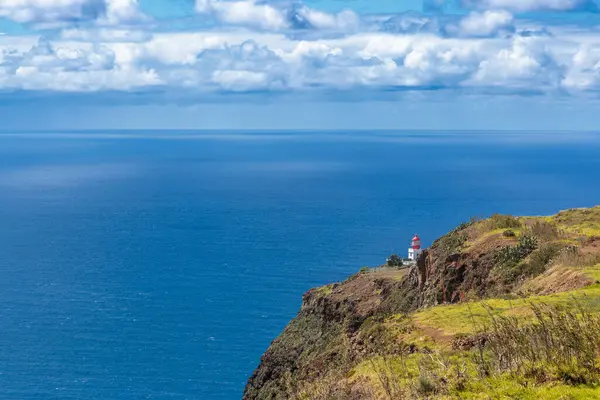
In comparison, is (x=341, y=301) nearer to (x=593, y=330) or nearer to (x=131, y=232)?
(x=593, y=330)

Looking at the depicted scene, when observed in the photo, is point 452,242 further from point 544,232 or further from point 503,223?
point 544,232

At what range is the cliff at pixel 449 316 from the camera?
12445 millimetres

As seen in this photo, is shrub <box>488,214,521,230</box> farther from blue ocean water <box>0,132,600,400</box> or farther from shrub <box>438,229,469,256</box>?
blue ocean water <box>0,132,600,400</box>

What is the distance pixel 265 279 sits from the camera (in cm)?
9269

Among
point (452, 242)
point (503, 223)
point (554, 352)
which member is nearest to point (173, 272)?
point (452, 242)

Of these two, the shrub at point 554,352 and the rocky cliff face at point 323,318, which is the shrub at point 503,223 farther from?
the shrub at point 554,352

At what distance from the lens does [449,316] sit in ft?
62.3

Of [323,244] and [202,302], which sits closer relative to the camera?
[202,302]

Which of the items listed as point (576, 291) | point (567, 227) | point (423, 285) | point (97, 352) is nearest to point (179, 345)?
point (97, 352)

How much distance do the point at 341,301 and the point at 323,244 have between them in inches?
2799

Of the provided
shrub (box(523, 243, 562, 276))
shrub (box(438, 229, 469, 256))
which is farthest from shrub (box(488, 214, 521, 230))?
shrub (box(523, 243, 562, 276))

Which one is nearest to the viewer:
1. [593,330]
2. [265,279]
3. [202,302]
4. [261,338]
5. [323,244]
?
[593,330]

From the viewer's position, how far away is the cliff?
12.4m

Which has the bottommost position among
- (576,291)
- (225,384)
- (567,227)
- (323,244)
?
(576,291)
